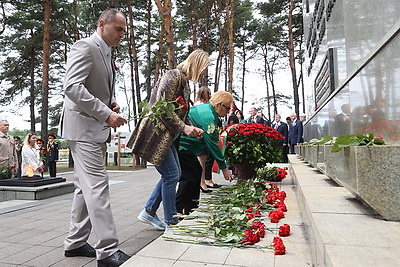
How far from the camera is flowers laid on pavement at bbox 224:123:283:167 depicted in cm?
453

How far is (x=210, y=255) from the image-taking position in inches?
78.3

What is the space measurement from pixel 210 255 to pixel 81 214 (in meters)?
1.27

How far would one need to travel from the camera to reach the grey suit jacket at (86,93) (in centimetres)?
240

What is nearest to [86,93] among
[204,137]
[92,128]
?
[92,128]

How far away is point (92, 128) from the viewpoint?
2553 millimetres

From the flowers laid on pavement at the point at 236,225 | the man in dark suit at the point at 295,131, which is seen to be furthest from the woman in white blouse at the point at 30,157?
the man in dark suit at the point at 295,131

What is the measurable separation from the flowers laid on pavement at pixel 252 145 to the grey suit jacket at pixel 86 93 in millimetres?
2235

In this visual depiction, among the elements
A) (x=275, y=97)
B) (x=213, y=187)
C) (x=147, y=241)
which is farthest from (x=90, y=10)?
(x=275, y=97)

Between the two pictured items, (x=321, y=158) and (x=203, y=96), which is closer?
(x=321, y=158)

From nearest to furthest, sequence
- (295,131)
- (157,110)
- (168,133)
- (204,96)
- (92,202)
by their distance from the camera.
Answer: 1. (92,202)
2. (157,110)
3. (168,133)
4. (204,96)
5. (295,131)

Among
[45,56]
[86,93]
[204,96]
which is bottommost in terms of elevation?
[86,93]

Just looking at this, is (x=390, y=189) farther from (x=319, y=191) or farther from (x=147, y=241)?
(x=147, y=241)

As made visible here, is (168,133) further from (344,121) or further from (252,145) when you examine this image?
(252,145)

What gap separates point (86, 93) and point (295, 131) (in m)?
10.8
